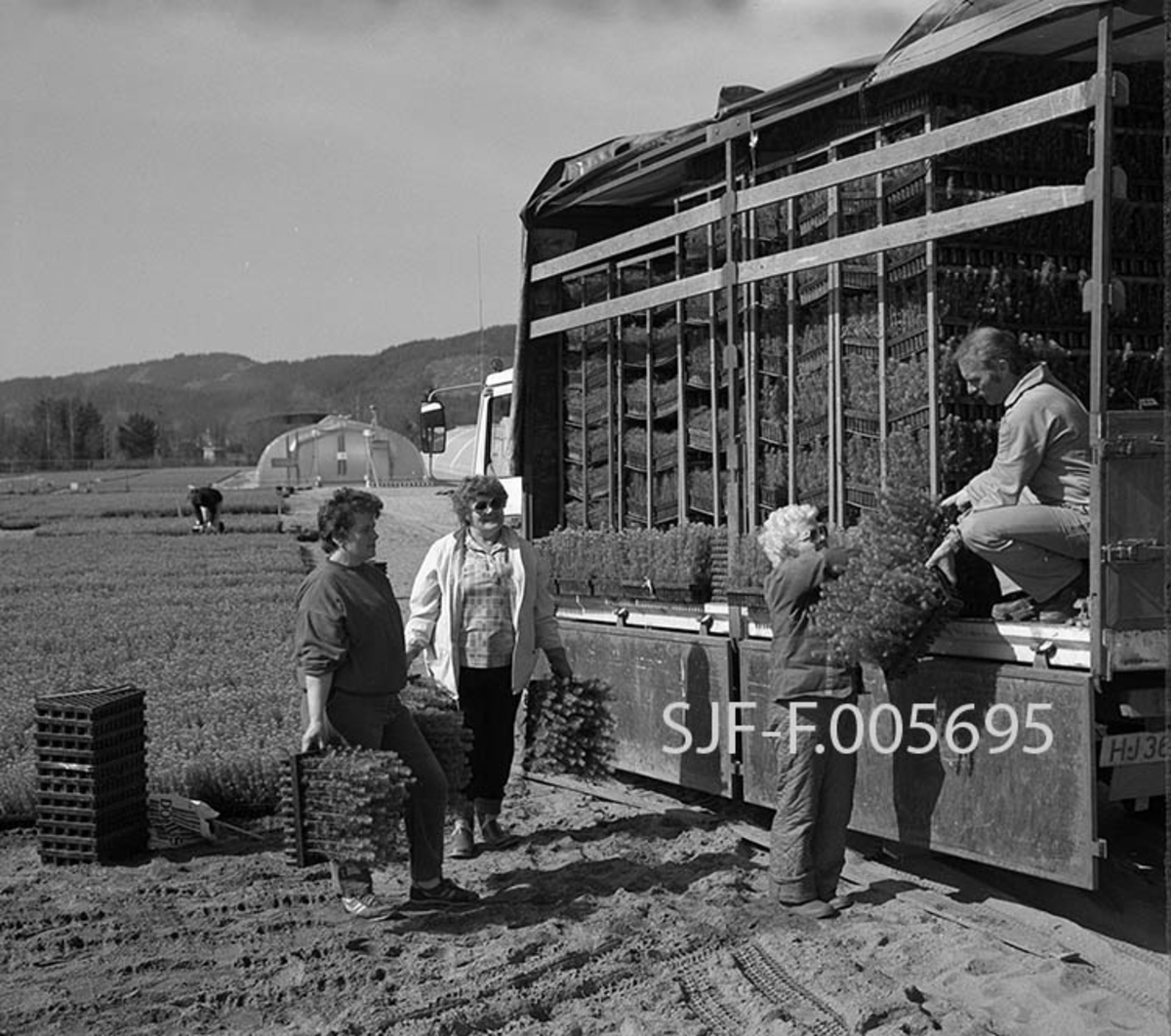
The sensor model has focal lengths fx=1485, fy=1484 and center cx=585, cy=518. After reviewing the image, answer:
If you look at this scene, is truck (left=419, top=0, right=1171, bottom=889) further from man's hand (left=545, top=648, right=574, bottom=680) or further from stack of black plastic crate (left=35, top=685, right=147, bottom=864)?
stack of black plastic crate (left=35, top=685, right=147, bottom=864)

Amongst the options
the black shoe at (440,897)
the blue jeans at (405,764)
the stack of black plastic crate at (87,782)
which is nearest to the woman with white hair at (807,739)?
the black shoe at (440,897)

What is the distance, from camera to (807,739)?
6.66 m

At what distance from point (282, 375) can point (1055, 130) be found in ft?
643

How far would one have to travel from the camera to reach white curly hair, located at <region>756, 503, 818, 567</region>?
678 centimetres

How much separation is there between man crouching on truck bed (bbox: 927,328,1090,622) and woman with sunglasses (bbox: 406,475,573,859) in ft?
8.15

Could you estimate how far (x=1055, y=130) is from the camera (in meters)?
7.65

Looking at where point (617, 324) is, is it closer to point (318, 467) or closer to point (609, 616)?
point (609, 616)

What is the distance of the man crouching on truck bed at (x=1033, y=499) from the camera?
6.24m

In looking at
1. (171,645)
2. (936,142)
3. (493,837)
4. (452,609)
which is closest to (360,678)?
(452,609)

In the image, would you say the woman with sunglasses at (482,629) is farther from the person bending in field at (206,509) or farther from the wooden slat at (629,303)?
the person bending in field at (206,509)

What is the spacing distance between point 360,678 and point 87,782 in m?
1.98

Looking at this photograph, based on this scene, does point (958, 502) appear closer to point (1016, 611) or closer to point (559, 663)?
point (1016, 611)

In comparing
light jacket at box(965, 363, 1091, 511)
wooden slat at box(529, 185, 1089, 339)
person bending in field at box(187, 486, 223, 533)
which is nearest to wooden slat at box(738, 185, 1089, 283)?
→ wooden slat at box(529, 185, 1089, 339)

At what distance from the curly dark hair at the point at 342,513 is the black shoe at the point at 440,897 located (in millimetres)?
1655
